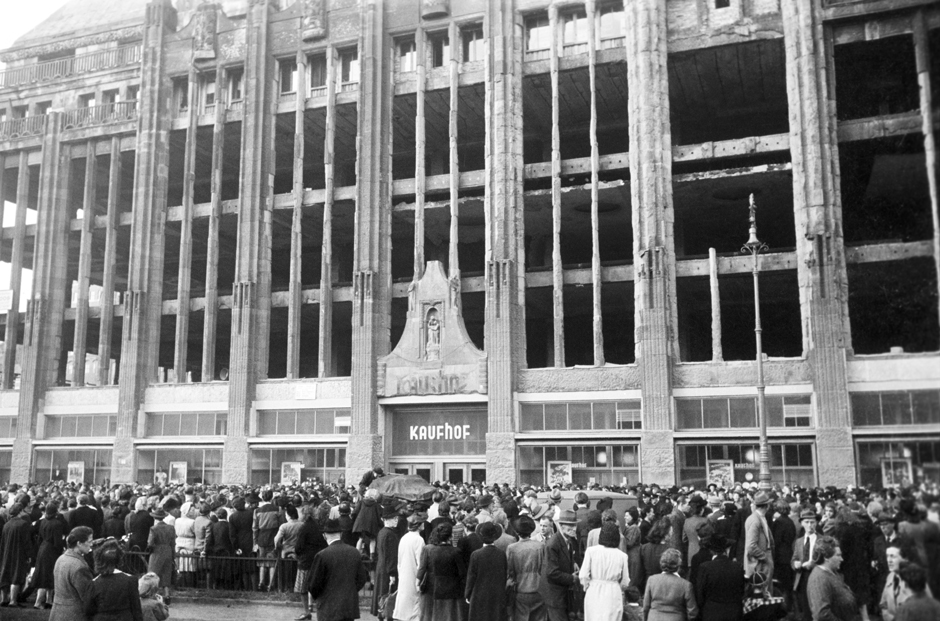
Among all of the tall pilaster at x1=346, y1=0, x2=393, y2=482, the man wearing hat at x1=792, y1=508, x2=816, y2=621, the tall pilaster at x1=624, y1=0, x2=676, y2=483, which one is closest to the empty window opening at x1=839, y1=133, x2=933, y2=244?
the man wearing hat at x1=792, y1=508, x2=816, y2=621

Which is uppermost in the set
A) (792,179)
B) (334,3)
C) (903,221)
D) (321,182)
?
(334,3)

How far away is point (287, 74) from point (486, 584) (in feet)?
133

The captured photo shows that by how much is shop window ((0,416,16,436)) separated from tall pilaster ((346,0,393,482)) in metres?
21.7

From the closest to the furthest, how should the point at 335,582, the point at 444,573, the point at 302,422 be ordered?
the point at 335,582 → the point at 444,573 → the point at 302,422

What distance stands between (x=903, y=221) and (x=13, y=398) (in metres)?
53.3

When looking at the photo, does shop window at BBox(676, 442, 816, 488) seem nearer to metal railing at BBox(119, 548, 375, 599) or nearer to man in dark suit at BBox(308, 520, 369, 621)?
metal railing at BBox(119, 548, 375, 599)

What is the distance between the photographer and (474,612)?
425 inches

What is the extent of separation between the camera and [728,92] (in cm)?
4269

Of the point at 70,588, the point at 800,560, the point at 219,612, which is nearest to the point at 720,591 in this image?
the point at 800,560

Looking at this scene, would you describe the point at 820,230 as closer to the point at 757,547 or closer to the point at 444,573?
the point at 757,547

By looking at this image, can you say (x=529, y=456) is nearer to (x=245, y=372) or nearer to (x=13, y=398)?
(x=245, y=372)

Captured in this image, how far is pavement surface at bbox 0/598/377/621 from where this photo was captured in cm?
1683

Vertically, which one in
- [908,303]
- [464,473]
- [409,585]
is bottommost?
[409,585]

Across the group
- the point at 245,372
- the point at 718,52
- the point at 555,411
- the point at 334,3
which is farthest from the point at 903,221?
the point at 334,3
